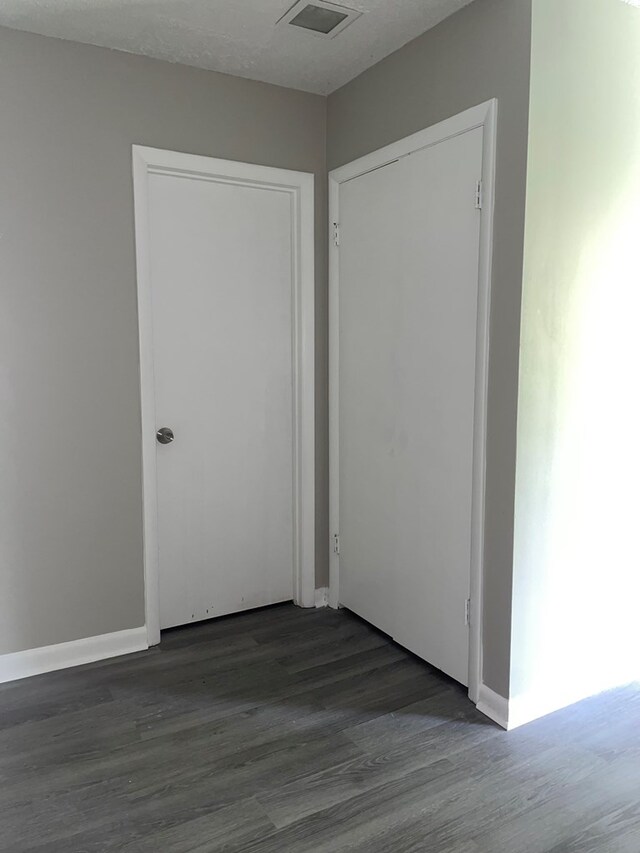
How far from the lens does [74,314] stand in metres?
2.55

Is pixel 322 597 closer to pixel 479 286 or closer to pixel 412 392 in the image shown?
pixel 412 392

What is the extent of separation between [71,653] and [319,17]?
2.64 m

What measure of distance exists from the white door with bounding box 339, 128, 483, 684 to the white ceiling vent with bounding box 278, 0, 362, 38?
0.53 m

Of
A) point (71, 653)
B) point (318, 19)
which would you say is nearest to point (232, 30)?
point (318, 19)

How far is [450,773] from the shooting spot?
2.00 metres

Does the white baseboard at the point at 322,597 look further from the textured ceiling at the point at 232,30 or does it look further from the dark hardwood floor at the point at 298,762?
the textured ceiling at the point at 232,30

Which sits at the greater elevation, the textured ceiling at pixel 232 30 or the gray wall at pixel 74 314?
the textured ceiling at pixel 232 30

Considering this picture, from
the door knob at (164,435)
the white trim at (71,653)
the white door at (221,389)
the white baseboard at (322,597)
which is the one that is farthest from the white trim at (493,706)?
the door knob at (164,435)

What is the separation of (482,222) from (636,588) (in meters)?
1.59

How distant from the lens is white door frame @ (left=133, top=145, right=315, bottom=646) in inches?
105

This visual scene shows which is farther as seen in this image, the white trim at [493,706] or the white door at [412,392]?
the white door at [412,392]

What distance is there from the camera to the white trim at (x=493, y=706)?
2236mm

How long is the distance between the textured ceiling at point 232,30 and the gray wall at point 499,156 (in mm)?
117

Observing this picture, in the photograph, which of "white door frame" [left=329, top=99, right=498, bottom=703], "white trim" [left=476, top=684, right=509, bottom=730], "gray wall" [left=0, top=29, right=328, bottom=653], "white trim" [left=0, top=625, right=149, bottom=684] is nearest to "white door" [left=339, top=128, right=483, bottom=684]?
"white door frame" [left=329, top=99, right=498, bottom=703]
